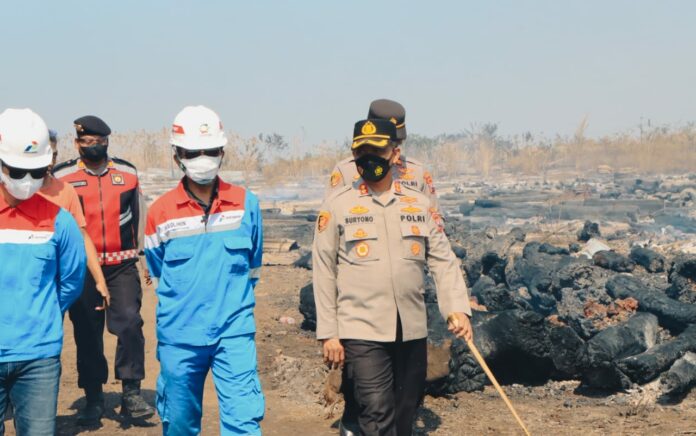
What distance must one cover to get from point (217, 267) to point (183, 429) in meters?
0.85

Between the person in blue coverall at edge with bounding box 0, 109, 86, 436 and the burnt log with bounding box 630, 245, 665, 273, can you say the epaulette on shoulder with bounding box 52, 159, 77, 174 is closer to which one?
the person in blue coverall at edge with bounding box 0, 109, 86, 436

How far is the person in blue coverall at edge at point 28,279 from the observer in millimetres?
3936

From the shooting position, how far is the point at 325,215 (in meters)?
4.84

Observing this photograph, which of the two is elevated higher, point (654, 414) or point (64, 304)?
point (64, 304)

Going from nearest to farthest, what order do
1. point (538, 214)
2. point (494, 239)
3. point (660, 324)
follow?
1. point (660, 324)
2. point (494, 239)
3. point (538, 214)

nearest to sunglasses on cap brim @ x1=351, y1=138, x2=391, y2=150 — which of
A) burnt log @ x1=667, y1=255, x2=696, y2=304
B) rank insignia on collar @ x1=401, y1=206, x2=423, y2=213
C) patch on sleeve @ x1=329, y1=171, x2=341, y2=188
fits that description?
rank insignia on collar @ x1=401, y1=206, x2=423, y2=213

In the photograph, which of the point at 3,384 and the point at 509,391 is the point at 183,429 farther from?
the point at 509,391

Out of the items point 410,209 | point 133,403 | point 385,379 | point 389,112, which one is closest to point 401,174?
point 389,112

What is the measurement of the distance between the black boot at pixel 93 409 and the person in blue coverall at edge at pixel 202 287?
7.20 feet

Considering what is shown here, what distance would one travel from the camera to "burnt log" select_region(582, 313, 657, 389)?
732 cm

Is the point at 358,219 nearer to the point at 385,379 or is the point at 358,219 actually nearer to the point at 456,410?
the point at 385,379

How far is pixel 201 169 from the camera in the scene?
4.62 meters

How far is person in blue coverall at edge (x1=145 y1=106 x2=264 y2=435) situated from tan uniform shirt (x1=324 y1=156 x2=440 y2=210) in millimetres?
1413

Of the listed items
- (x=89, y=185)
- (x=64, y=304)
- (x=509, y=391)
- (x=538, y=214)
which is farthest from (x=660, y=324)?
(x=538, y=214)
